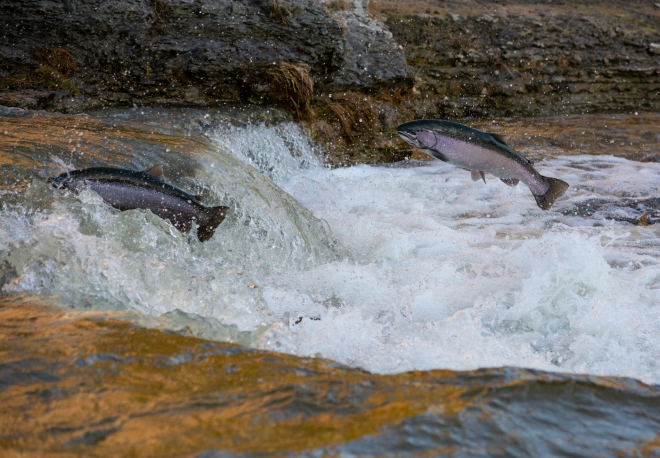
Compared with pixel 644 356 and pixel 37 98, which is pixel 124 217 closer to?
pixel 644 356

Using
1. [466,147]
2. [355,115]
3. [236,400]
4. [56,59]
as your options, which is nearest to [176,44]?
[56,59]

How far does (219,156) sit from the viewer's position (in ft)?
16.1

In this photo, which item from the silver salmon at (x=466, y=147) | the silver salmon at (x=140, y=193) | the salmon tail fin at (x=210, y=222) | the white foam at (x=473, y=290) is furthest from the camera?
the silver salmon at (x=466, y=147)

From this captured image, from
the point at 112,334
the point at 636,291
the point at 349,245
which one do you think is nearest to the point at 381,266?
the point at 349,245

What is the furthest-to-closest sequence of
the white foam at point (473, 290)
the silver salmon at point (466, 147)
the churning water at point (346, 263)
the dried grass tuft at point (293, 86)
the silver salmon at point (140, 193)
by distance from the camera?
the dried grass tuft at point (293, 86) → the silver salmon at point (466, 147) → the silver salmon at point (140, 193) → the churning water at point (346, 263) → the white foam at point (473, 290)

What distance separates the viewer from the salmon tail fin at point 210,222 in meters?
3.39

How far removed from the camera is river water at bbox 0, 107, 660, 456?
1.79 meters

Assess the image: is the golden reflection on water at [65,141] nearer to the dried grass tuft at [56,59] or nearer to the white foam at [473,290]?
the white foam at [473,290]

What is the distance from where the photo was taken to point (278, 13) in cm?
841

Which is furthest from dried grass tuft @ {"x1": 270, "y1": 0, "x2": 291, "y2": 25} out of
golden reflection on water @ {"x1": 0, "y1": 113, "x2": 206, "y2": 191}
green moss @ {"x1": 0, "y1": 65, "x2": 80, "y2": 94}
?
golden reflection on water @ {"x1": 0, "y1": 113, "x2": 206, "y2": 191}

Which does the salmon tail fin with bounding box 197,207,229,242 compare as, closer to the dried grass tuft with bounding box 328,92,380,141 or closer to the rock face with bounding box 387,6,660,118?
the dried grass tuft with bounding box 328,92,380,141

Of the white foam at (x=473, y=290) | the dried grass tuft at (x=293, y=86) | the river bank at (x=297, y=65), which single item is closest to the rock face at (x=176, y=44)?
the river bank at (x=297, y=65)

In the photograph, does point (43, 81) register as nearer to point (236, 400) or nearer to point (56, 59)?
point (56, 59)

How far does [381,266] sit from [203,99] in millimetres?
4516
